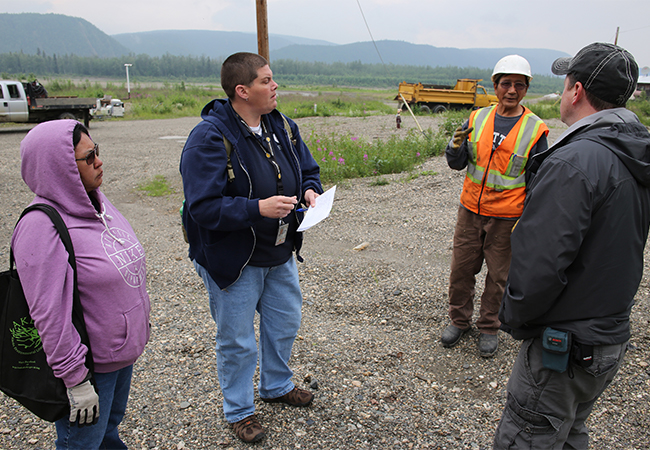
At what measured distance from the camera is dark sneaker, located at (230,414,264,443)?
8.15 feet

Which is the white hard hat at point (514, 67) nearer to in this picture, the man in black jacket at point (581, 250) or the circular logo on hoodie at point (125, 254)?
the man in black jacket at point (581, 250)

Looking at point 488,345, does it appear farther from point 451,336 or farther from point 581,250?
point 581,250

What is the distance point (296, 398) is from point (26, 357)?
161 centimetres

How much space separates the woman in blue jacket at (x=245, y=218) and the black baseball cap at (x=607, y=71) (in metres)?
1.39

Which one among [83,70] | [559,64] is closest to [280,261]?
[559,64]

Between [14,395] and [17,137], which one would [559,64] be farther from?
[17,137]

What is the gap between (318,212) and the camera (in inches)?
94.1

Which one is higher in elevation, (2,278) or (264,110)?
(264,110)

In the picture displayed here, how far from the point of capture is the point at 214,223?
83.5 inches

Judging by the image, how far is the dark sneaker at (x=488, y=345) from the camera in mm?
3361

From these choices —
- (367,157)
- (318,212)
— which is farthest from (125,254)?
(367,157)

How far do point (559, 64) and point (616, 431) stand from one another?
7.17 feet

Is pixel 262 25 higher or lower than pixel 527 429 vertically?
higher

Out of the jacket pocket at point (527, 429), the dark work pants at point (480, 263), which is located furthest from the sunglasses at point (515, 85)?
the jacket pocket at point (527, 429)
